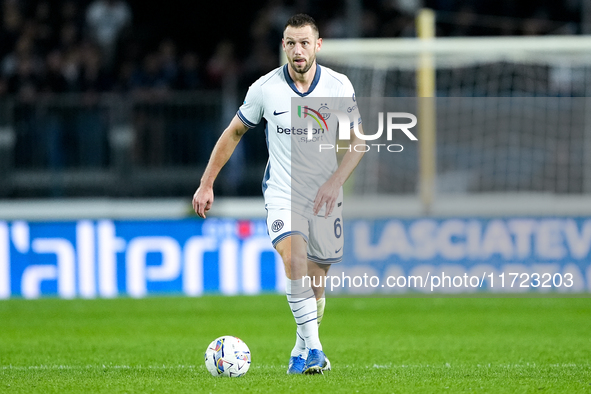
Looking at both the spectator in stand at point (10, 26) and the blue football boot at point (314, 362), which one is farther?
the spectator in stand at point (10, 26)

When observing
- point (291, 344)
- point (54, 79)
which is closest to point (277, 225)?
point (291, 344)

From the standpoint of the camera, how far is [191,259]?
11.9 metres

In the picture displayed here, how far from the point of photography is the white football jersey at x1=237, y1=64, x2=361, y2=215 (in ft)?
19.6

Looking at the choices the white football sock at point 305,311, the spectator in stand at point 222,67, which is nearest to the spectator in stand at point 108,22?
the spectator in stand at point 222,67

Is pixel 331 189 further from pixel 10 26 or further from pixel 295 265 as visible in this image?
pixel 10 26

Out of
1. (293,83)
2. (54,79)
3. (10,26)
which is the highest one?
(10,26)

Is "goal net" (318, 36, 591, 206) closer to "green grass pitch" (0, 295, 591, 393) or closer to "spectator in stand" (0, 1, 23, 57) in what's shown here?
"green grass pitch" (0, 295, 591, 393)

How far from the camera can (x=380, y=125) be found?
1219cm

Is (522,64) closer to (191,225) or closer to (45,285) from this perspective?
(191,225)

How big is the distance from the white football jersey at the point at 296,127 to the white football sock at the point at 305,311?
481 millimetres

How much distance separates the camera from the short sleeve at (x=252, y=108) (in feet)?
19.7

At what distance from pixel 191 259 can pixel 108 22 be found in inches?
225

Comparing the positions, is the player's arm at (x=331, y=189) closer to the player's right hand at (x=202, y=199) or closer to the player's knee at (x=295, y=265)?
the player's knee at (x=295, y=265)

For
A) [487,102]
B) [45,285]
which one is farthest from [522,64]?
[45,285]
